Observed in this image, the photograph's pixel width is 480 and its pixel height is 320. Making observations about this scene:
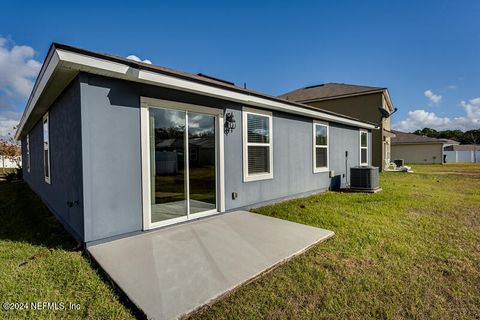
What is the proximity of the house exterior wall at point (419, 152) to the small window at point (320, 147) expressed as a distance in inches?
993

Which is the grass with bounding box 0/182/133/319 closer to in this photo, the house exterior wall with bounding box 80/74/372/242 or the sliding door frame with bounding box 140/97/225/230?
the house exterior wall with bounding box 80/74/372/242

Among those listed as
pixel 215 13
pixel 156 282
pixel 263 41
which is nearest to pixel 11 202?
pixel 156 282

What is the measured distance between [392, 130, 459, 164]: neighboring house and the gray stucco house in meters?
27.5

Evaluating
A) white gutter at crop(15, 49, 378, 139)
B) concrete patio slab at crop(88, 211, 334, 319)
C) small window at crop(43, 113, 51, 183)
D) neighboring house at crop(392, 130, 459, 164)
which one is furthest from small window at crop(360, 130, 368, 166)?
neighboring house at crop(392, 130, 459, 164)

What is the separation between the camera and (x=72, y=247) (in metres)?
3.50

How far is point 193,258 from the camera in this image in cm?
296

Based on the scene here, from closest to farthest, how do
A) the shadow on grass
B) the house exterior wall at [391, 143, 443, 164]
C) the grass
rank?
the grass
the shadow on grass
the house exterior wall at [391, 143, 443, 164]

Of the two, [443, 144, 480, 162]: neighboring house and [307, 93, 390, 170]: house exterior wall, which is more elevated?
[307, 93, 390, 170]: house exterior wall

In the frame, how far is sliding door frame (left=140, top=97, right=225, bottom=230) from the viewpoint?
151 inches

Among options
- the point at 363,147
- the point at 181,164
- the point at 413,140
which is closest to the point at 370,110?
the point at 363,147

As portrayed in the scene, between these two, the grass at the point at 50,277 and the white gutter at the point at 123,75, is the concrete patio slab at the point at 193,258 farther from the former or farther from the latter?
the white gutter at the point at 123,75

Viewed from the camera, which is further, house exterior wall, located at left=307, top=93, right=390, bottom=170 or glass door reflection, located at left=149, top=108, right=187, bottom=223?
house exterior wall, located at left=307, top=93, right=390, bottom=170

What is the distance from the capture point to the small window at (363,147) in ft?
35.7

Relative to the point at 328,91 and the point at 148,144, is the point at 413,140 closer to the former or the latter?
the point at 328,91
